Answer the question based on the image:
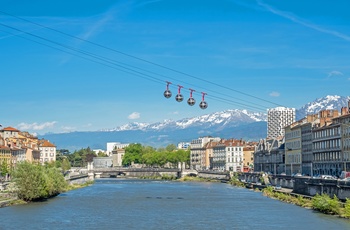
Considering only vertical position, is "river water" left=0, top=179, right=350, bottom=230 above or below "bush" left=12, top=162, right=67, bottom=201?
below

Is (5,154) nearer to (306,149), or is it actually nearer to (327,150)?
(306,149)

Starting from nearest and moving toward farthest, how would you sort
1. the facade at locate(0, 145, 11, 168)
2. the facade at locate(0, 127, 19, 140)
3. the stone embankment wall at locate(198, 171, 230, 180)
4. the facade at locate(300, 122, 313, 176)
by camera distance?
the facade at locate(300, 122, 313, 176) < the facade at locate(0, 145, 11, 168) < the facade at locate(0, 127, 19, 140) < the stone embankment wall at locate(198, 171, 230, 180)

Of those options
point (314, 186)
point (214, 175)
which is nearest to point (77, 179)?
point (214, 175)

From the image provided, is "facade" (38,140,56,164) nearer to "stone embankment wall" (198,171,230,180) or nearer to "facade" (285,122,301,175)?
"stone embankment wall" (198,171,230,180)

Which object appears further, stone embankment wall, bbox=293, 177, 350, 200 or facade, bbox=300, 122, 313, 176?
facade, bbox=300, 122, 313, 176

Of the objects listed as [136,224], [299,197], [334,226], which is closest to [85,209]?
[136,224]

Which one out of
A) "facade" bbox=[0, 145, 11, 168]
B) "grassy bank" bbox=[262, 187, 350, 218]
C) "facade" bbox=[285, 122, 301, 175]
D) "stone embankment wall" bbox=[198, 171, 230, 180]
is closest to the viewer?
"grassy bank" bbox=[262, 187, 350, 218]

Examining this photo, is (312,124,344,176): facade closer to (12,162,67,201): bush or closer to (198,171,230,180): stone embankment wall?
(12,162,67,201): bush

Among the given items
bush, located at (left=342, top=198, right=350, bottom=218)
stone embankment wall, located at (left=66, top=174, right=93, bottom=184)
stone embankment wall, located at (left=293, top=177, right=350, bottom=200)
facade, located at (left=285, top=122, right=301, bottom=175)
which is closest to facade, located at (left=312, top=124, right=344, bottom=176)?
facade, located at (left=285, top=122, right=301, bottom=175)

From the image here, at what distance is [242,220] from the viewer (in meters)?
61.8

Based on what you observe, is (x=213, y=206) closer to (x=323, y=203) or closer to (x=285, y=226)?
(x=323, y=203)

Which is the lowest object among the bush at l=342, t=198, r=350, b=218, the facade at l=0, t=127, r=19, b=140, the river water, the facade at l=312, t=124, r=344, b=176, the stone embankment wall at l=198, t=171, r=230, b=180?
the river water

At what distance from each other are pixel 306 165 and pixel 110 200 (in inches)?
1744

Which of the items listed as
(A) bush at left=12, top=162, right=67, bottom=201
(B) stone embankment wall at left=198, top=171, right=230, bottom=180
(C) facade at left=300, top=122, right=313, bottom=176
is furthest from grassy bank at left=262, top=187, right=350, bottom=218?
(B) stone embankment wall at left=198, top=171, right=230, bottom=180
